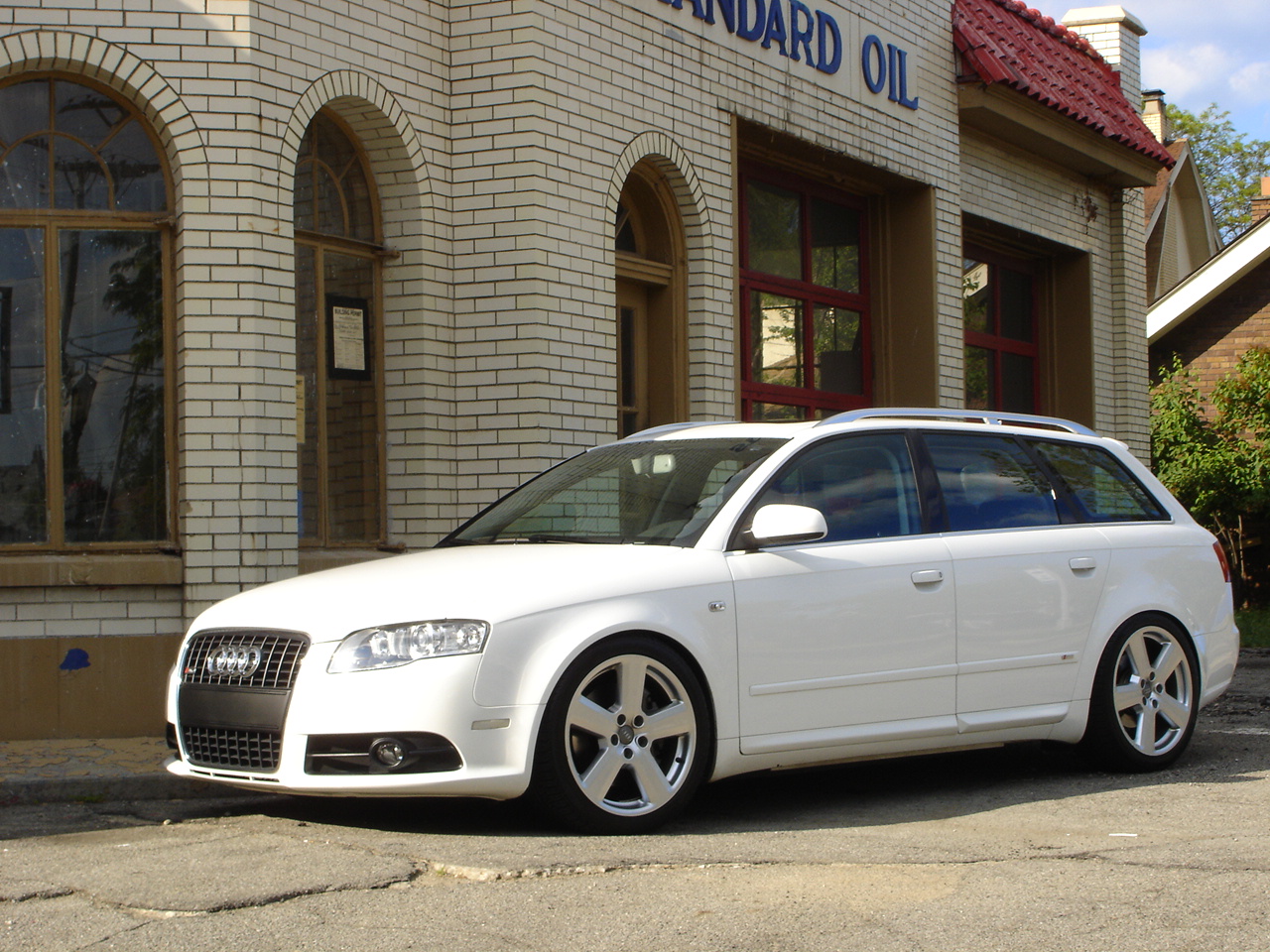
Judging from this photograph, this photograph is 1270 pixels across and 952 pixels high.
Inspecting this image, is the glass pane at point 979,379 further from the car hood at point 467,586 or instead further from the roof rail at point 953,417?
the car hood at point 467,586

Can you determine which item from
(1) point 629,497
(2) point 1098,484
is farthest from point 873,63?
(1) point 629,497

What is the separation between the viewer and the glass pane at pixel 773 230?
41.5ft

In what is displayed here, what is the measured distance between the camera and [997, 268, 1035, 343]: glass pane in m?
16.5

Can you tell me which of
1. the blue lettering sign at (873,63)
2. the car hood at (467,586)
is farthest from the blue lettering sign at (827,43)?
the car hood at (467,586)

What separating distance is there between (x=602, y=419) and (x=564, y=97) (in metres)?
1.98

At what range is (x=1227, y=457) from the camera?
19297 millimetres

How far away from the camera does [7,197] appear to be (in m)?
8.59

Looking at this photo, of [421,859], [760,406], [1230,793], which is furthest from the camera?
[760,406]

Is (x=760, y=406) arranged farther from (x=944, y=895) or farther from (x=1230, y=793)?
(x=944, y=895)

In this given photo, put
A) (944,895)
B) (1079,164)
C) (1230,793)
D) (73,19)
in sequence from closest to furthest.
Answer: (944,895), (1230,793), (73,19), (1079,164)

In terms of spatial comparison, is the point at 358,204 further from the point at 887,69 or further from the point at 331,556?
the point at 887,69

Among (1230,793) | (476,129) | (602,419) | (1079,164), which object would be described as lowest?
(1230,793)

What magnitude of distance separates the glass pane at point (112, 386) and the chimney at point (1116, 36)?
477 inches

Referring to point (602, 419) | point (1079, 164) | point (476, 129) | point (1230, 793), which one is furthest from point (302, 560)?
point (1079, 164)
